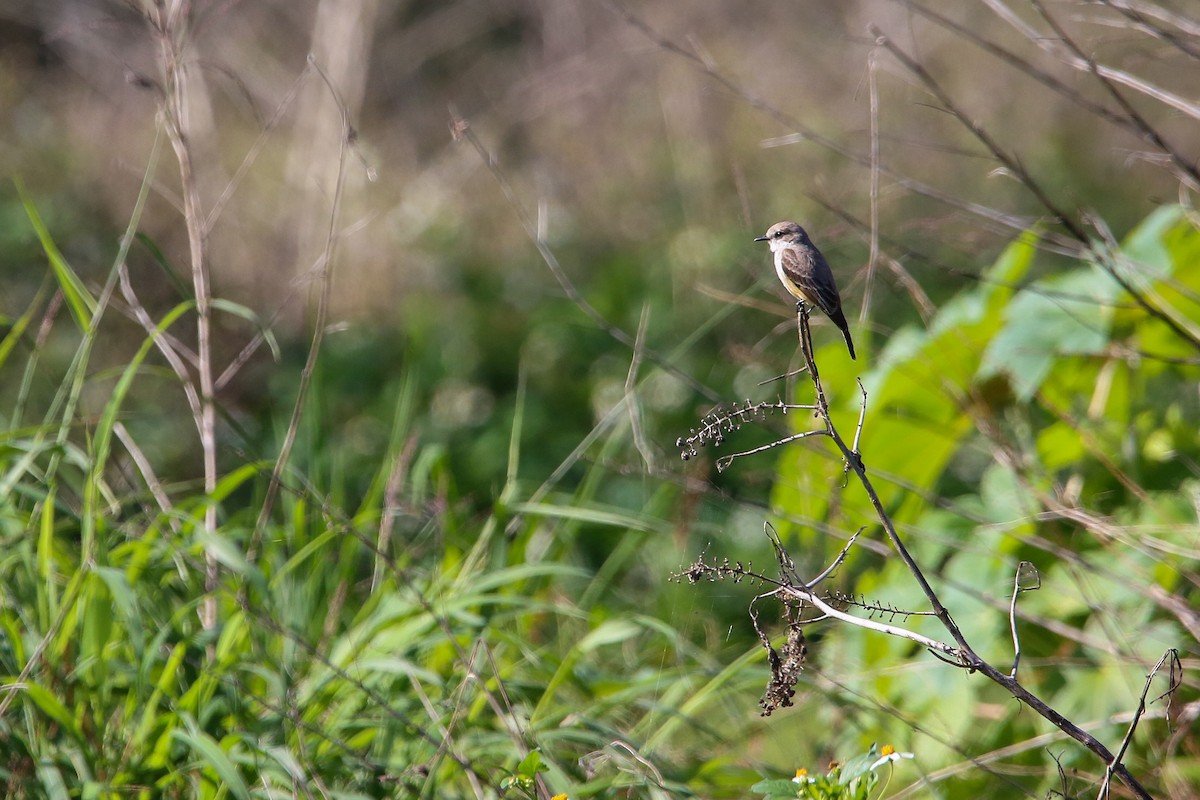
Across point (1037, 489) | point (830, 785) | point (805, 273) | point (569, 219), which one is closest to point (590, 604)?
point (805, 273)

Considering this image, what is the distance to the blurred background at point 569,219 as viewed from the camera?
10.6ft

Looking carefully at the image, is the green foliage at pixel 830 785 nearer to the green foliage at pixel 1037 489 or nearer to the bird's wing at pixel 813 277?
the green foliage at pixel 1037 489

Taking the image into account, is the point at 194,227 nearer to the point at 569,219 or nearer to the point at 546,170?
the point at 569,219

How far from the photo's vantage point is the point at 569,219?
8.12 meters

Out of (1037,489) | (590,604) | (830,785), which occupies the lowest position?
(590,604)

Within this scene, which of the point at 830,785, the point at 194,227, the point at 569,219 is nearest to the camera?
the point at 830,785

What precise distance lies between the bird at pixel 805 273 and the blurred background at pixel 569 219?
0.10 meters

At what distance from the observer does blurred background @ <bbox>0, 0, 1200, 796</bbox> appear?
3.24m

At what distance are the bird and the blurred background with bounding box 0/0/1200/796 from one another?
101mm

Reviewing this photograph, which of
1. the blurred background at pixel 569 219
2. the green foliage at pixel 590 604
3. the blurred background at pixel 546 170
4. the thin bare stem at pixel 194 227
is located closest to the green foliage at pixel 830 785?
the green foliage at pixel 590 604

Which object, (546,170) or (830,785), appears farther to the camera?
(546,170)

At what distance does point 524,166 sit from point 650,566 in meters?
6.35

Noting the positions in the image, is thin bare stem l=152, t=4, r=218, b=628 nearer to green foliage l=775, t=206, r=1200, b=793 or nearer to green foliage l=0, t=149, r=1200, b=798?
green foliage l=0, t=149, r=1200, b=798

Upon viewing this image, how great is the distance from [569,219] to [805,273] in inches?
216
